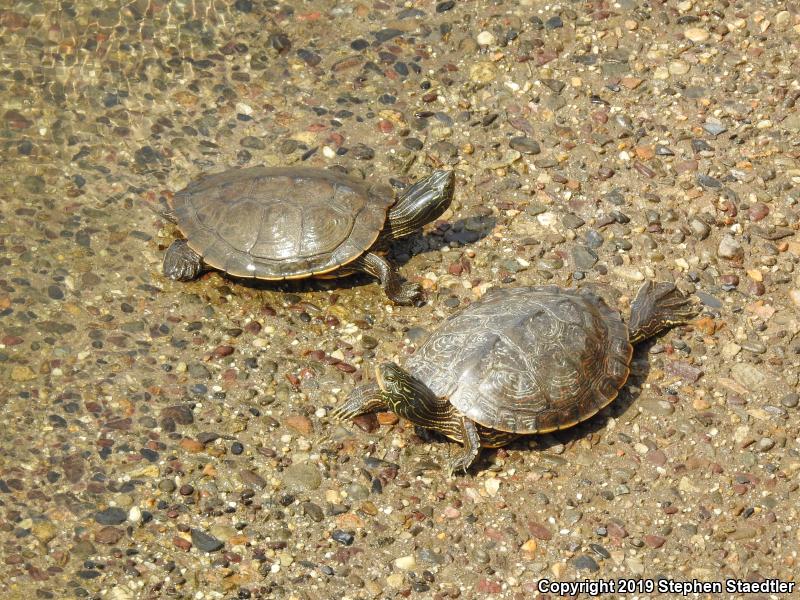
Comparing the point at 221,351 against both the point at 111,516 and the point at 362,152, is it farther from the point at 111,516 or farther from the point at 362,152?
the point at 362,152

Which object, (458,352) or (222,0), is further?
(222,0)

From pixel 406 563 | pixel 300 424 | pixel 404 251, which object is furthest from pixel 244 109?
pixel 406 563

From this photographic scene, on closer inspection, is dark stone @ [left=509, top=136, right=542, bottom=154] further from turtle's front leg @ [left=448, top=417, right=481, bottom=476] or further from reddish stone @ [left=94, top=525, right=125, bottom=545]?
reddish stone @ [left=94, top=525, right=125, bottom=545]

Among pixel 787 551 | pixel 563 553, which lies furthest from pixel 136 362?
pixel 787 551

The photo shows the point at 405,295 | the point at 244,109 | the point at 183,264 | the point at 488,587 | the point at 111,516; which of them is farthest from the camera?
the point at 244,109

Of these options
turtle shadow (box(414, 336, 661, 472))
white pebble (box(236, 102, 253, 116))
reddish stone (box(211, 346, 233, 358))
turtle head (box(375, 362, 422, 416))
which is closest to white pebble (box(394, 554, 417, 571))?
turtle shadow (box(414, 336, 661, 472))

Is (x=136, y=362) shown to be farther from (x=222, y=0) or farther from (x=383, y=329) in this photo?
(x=222, y=0)
